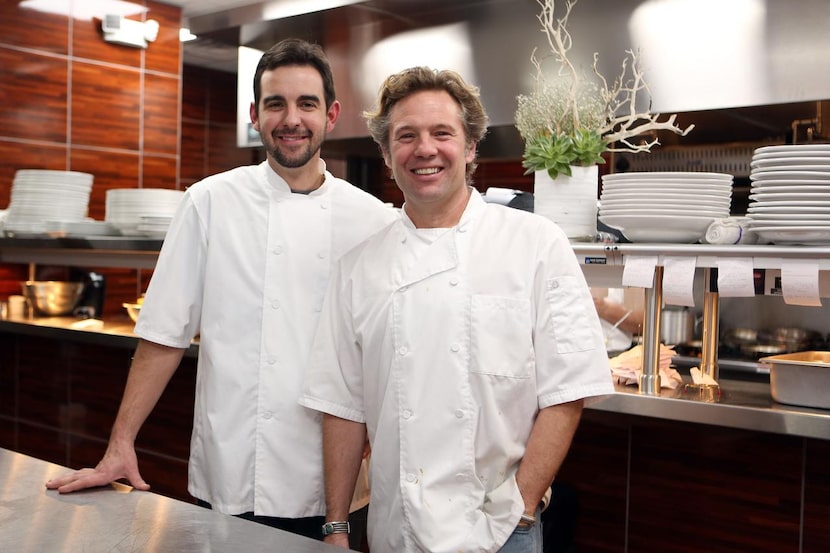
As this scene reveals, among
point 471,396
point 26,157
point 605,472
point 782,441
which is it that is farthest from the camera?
point 26,157

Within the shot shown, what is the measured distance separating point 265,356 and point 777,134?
135 inches

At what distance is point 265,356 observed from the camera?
189 cm

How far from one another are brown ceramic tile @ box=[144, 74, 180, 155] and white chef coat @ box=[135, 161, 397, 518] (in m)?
4.49

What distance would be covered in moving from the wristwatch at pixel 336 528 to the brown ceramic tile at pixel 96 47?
4875 mm

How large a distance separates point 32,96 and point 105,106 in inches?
20.1

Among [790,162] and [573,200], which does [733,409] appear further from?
[573,200]

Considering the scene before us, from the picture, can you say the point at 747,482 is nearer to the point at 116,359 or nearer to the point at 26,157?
the point at 116,359

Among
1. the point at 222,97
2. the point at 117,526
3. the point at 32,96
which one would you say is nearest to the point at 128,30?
the point at 32,96

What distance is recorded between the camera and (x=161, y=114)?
6242mm

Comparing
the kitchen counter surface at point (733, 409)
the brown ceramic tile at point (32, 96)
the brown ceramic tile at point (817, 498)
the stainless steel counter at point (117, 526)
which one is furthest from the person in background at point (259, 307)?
the brown ceramic tile at point (32, 96)

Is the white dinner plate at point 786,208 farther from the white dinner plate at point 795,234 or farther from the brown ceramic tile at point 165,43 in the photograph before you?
the brown ceramic tile at point 165,43

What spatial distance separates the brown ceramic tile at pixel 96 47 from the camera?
5676 millimetres

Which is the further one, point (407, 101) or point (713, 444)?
point (713, 444)

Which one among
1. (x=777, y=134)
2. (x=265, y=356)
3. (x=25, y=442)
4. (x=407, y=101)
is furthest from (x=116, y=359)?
(x=777, y=134)
